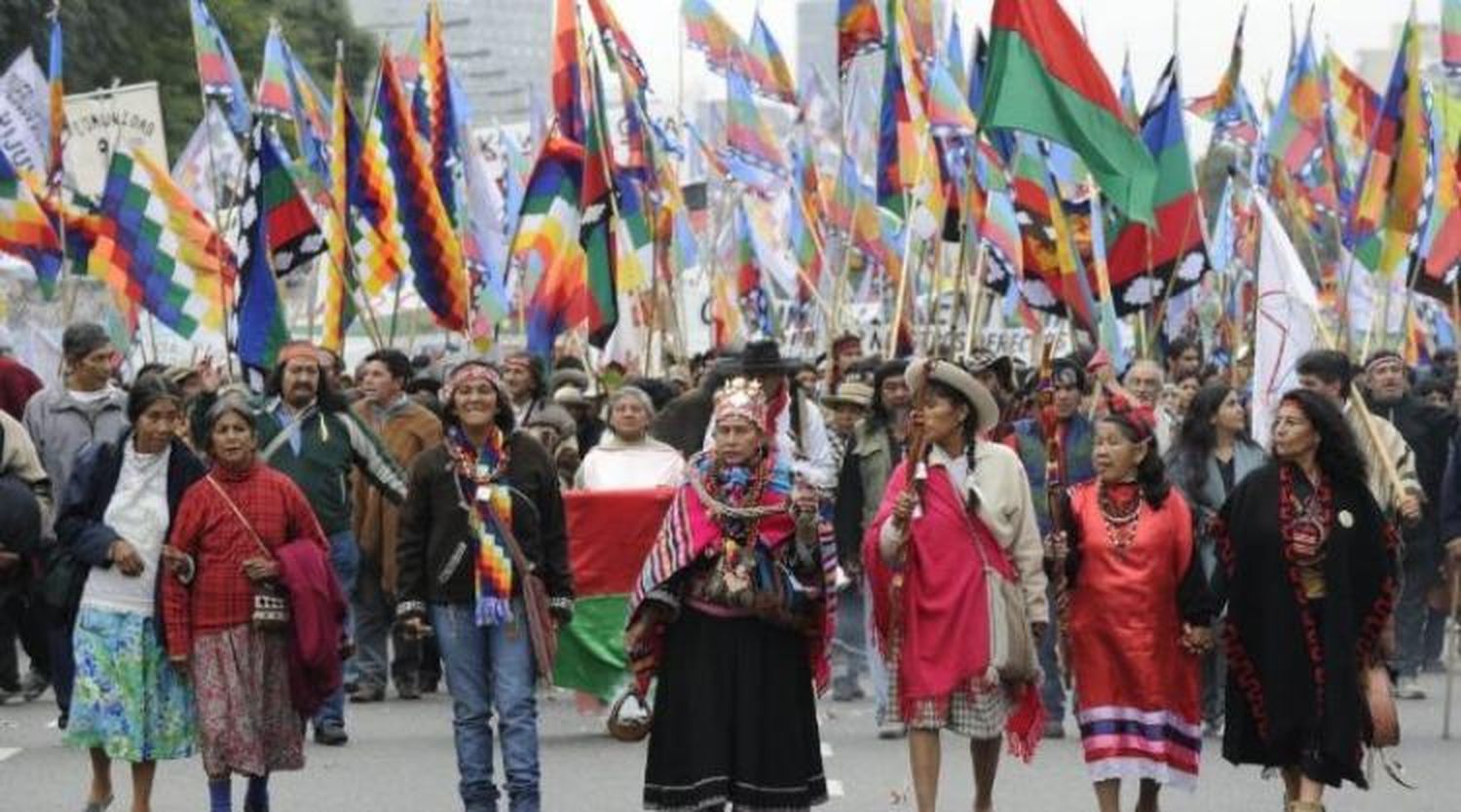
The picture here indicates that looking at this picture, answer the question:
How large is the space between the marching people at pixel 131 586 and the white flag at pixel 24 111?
537 inches

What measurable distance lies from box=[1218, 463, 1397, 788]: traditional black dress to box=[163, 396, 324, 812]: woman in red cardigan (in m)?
3.23

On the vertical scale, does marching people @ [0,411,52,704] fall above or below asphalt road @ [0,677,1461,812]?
above

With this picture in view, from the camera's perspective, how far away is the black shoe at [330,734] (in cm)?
1500

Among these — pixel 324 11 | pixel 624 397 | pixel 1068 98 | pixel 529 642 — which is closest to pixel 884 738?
pixel 624 397

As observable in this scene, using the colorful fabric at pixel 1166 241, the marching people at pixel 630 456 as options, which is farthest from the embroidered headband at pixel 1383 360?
the marching people at pixel 630 456

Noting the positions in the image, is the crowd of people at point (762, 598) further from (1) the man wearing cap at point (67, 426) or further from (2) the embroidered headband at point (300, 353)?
(2) the embroidered headband at point (300, 353)

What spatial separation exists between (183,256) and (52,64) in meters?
2.33

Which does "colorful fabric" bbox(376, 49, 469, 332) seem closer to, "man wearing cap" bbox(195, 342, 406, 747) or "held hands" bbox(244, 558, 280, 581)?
"man wearing cap" bbox(195, 342, 406, 747)

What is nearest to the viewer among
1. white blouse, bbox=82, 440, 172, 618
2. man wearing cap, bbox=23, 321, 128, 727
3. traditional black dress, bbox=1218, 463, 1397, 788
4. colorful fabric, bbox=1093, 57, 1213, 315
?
traditional black dress, bbox=1218, 463, 1397, 788

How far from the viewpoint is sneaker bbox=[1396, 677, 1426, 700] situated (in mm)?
17688

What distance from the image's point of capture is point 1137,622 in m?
11.7

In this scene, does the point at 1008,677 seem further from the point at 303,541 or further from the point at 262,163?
the point at 262,163

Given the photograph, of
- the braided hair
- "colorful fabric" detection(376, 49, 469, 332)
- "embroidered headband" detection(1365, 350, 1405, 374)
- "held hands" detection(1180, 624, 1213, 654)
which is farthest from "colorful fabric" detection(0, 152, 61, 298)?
"held hands" detection(1180, 624, 1213, 654)

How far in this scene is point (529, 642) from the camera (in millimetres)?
11680
